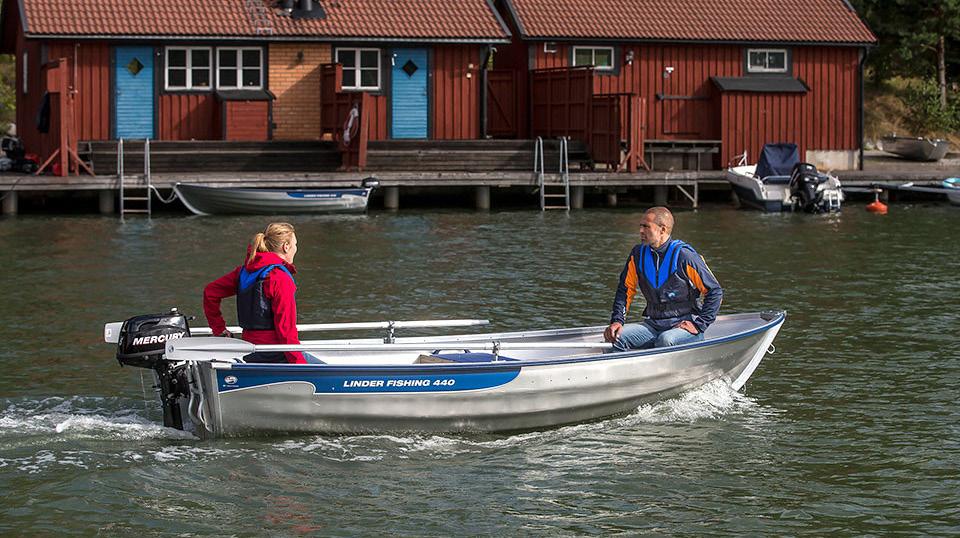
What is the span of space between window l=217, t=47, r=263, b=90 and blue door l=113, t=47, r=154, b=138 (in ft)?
5.02

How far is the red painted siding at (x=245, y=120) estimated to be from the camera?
110 feet

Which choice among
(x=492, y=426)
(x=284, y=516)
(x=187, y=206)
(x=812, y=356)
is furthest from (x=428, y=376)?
(x=187, y=206)

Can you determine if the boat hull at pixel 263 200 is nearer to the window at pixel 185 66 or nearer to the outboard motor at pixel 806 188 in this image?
the window at pixel 185 66

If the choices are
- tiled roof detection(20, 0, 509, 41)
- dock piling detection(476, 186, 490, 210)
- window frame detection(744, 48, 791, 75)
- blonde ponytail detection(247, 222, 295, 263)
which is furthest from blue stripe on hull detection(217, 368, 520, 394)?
window frame detection(744, 48, 791, 75)

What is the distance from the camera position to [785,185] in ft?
112

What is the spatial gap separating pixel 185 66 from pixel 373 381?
23.9m

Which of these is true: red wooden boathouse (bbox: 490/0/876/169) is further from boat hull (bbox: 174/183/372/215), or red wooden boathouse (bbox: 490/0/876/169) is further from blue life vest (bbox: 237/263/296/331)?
blue life vest (bbox: 237/263/296/331)

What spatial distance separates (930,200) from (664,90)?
6780 millimetres

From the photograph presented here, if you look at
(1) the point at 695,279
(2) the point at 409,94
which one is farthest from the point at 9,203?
(1) the point at 695,279

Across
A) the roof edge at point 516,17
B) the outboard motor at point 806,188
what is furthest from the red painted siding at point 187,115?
the outboard motor at point 806,188

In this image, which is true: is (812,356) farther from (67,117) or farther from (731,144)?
(731,144)

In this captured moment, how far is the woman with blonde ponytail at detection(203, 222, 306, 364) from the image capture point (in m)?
11.1

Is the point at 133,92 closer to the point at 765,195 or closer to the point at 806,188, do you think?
the point at 765,195

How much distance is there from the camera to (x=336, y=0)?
35.9 metres
